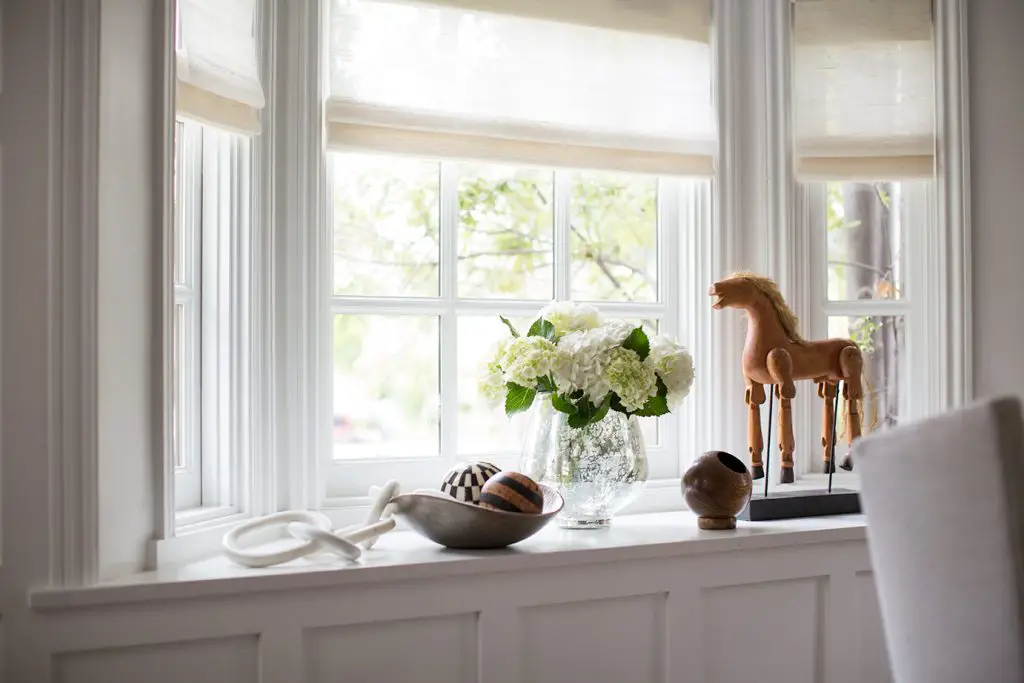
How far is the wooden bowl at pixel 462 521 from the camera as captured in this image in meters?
1.72

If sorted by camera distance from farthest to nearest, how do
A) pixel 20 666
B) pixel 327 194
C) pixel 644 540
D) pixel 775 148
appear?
pixel 775 148
pixel 327 194
pixel 644 540
pixel 20 666

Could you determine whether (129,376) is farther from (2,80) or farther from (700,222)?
(700,222)

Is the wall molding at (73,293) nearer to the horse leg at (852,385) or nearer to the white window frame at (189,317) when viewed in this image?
the white window frame at (189,317)

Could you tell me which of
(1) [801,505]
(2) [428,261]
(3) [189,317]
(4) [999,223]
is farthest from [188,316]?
(4) [999,223]

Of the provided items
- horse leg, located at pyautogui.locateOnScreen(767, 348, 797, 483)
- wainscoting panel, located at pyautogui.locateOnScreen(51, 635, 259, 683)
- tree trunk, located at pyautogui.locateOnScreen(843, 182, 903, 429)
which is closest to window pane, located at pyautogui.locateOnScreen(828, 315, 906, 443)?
tree trunk, located at pyautogui.locateOnScreen(843, 182, 903, 429)

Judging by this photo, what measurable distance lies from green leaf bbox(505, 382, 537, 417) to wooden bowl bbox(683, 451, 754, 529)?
38 centimetres

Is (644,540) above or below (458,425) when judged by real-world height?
below

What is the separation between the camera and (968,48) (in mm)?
2416

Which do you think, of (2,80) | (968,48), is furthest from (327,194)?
(968,48)

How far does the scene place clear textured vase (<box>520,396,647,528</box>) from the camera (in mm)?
1963

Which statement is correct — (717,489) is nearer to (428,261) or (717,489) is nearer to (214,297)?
(428,261)

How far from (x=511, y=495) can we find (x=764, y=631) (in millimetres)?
673

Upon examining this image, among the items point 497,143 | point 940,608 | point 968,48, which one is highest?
point 968,48

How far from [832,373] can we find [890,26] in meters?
0.97
